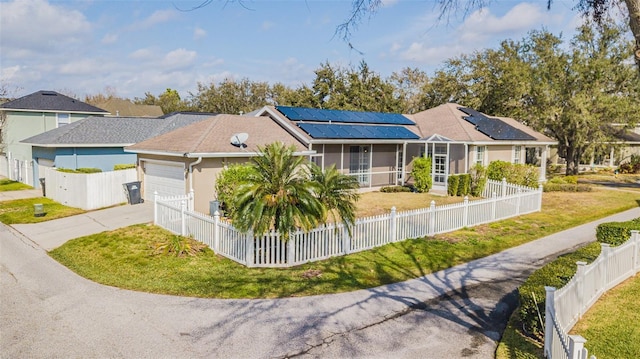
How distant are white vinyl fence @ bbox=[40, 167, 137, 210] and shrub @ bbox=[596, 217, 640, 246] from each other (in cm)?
1841

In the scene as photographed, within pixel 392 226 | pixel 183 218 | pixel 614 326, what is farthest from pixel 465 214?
pixel 183 218

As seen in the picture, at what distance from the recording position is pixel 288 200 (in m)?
10.9

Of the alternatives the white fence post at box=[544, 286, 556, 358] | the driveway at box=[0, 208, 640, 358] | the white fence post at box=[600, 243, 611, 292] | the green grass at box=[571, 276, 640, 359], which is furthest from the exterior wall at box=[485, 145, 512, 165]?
the white fence post at box=[544, 286, 556, 358]

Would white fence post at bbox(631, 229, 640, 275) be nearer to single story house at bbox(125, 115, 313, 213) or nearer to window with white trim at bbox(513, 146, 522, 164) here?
single story house at bbox(125, 115, 313, 213)

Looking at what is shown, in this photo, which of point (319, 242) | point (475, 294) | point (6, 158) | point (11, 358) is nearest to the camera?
point (11, 358)

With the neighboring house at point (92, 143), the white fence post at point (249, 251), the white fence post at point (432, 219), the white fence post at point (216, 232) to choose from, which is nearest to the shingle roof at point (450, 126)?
the white fence post at point (432, 219)

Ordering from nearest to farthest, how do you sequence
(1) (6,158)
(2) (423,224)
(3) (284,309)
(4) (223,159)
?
(3) (284,309)
(2) (423,224)
(4) (223,159)
(1) (6,158)

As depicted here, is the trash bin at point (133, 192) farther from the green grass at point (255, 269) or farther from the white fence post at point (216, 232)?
the white fence post at point (216, 232)

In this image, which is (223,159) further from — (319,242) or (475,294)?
(475,294)

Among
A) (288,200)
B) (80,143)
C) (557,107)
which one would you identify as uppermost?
(557,107)

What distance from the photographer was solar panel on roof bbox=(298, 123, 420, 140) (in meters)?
21.9

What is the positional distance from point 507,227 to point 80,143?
69.2ft

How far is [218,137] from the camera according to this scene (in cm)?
1855

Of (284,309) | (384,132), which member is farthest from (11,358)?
(384,132)
